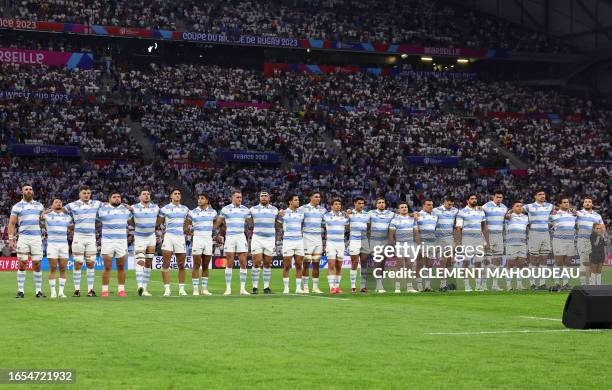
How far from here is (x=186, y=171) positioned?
5284 cm

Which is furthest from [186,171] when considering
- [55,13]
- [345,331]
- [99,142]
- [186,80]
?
[345,331]

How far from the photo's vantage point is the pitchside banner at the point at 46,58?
57906 millimetres

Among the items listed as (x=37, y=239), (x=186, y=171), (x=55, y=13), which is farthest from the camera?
(x=55, y=13)

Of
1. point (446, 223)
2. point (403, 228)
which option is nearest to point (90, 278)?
point (403, 228)

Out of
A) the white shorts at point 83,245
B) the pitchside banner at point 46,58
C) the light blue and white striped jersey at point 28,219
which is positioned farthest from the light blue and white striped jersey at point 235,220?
the pitchside banner at point 46,58

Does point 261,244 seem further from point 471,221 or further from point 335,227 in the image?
point 471,221

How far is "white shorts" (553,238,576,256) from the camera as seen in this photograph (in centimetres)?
2600

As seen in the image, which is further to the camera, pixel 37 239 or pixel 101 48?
pixel 101 48

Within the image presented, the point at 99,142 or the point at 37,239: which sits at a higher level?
the point at 99,142

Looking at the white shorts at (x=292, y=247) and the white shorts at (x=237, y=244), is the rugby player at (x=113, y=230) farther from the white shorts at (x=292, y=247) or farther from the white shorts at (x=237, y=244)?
the white shorts at (x=292, y=247)

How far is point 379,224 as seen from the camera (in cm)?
2550

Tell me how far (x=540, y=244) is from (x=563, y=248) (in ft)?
2.00

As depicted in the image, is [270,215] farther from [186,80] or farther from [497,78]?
[497,78]

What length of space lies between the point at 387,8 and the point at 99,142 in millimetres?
28939
